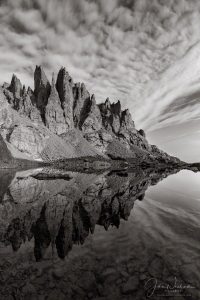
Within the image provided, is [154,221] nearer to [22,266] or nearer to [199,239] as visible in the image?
[199,239]

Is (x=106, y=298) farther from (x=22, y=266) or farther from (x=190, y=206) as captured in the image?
(x=190, y=206)

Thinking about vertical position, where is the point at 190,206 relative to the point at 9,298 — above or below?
above

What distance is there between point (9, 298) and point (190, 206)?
827 inches

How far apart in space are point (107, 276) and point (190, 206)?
17793 millimetres

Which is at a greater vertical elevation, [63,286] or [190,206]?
[190,206]

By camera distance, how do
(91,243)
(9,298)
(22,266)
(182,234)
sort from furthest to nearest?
(182,234) < (91,243) < (22,266) < (9,298)

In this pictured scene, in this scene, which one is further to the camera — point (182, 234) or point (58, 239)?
point (182, 234)

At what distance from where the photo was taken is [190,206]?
2427 centimetres

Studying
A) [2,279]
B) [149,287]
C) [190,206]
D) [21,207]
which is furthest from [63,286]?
[190,206]

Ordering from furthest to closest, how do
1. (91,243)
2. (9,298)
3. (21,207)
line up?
(21,207), (91,243), (9,298)

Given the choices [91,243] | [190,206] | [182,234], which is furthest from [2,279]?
[190,206]

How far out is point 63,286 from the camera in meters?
8.65

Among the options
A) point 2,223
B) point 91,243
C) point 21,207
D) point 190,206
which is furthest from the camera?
point 190,206

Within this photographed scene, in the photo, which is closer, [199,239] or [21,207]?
[199,239]
